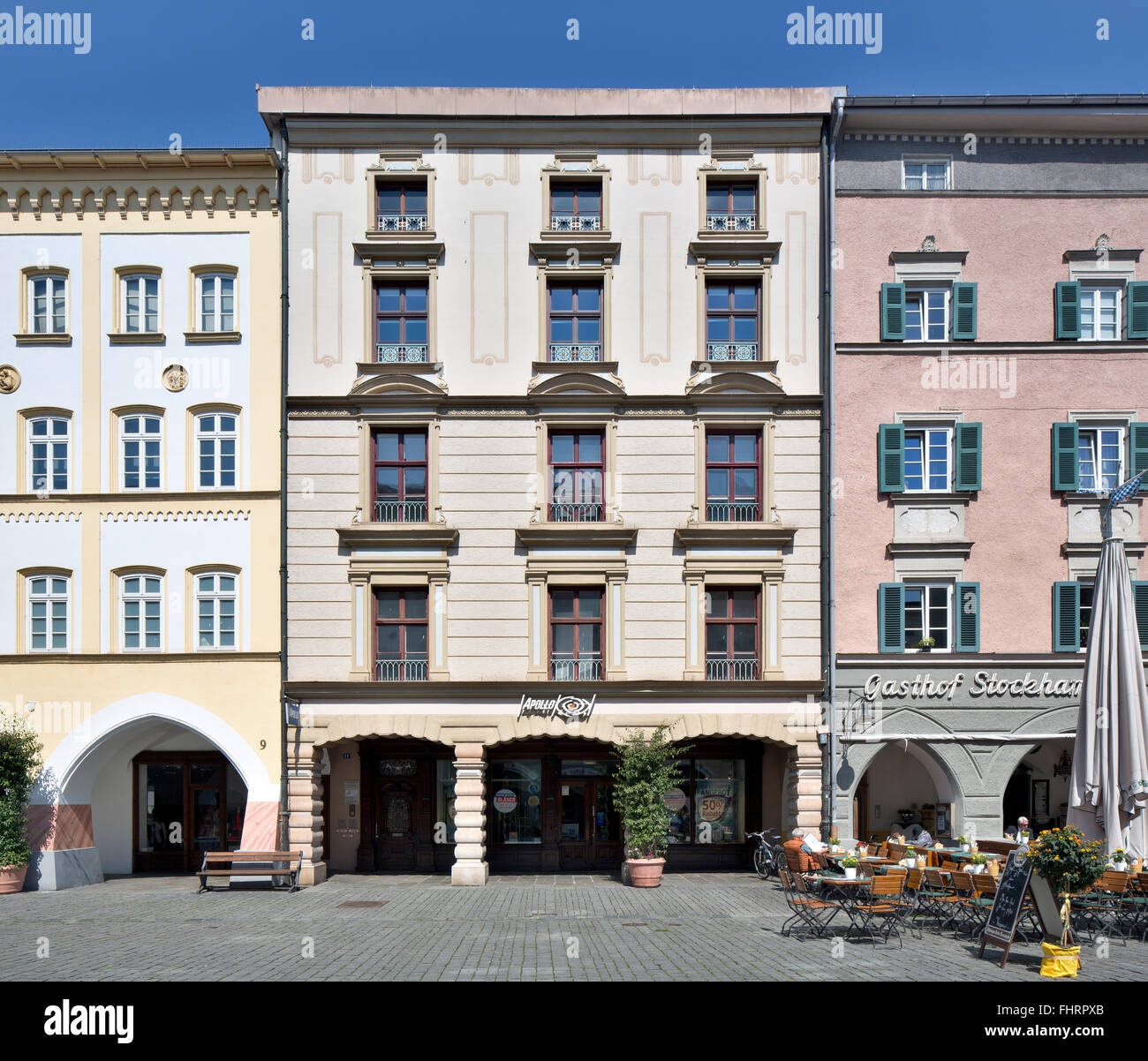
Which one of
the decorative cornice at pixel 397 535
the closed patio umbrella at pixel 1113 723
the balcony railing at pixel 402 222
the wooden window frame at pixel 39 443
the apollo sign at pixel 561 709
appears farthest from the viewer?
the balcony railing at pixel 402 222

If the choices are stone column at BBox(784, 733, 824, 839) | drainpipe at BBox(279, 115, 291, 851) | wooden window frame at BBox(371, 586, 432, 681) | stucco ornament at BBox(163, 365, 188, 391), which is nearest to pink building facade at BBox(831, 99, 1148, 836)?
stone column at BBox(784, 733, 824, 839)

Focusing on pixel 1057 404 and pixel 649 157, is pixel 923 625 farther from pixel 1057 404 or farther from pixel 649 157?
pixel 649 157

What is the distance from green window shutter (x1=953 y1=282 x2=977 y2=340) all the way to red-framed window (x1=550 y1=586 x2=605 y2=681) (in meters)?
9.92

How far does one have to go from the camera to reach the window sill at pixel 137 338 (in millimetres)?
22219

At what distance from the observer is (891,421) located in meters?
22.3

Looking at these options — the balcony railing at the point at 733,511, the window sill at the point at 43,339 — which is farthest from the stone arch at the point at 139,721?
the balcony railing at the point at 733,511

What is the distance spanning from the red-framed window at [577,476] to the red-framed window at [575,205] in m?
4.74

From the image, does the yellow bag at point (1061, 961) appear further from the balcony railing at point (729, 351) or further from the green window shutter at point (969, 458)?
the balcony railing at point (729, 351)

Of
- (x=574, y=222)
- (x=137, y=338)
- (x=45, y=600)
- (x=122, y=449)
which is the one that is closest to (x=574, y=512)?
(x=574, y=222)

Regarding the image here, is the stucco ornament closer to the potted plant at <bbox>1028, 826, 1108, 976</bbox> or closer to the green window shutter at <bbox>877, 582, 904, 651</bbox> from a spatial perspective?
the green window shutter at <bbox>877, 582, 904, 651</bbox>

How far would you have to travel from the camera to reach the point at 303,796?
21.4 m

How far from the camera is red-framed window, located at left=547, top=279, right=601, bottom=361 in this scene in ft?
74.5

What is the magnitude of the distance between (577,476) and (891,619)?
299 inches
